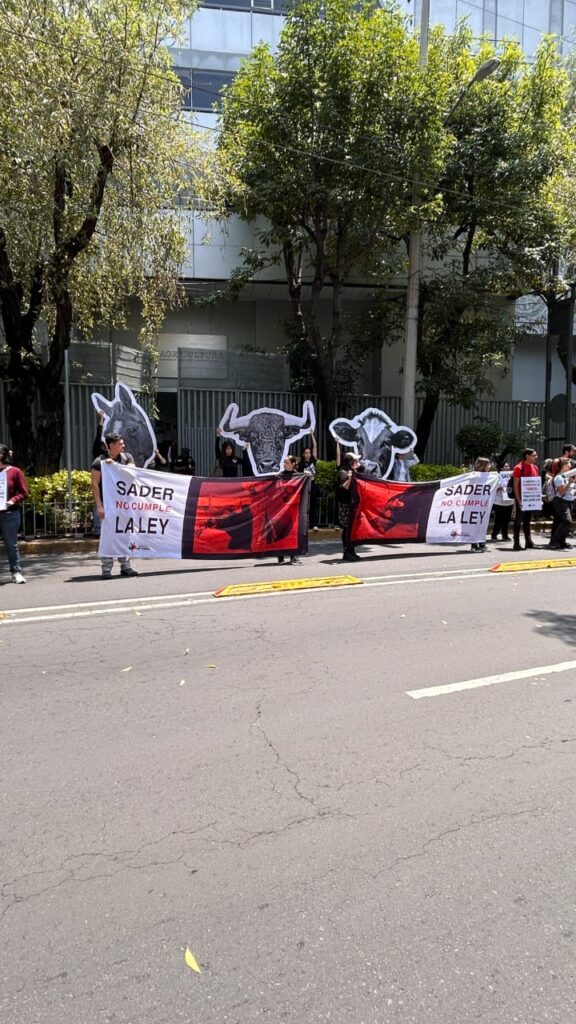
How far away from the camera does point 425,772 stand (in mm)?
3684

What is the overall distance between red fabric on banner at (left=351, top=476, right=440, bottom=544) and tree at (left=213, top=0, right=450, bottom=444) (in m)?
6.43

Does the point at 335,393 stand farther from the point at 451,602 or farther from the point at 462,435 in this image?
the point at 451,602

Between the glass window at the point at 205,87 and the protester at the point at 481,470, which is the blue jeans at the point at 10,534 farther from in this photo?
the glass window at the point at 205,87

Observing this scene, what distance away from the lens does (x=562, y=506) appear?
39.7ft

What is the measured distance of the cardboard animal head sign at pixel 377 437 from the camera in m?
14.5

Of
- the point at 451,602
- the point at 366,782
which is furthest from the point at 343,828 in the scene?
the point at 451,602

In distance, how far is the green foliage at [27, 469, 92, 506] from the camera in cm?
1194

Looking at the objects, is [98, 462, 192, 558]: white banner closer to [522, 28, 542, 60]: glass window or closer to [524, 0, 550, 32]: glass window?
[522, 28, 542, 60]: glass window

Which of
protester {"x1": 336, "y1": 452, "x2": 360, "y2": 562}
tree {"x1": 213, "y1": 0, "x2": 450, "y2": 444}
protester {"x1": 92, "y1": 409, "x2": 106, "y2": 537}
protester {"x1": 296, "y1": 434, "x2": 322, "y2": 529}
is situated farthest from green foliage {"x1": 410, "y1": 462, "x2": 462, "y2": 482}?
protester {"x1": 92, "y1": 409, "x2": 106, "y2": 537}

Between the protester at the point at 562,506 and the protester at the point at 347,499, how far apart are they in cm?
404

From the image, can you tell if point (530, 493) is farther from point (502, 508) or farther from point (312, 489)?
point (312, 489)

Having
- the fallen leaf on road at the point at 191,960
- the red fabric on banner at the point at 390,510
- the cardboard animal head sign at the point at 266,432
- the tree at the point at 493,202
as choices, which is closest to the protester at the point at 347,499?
the red fabric on banner at the point at 390,510

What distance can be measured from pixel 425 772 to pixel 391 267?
15.3 meters

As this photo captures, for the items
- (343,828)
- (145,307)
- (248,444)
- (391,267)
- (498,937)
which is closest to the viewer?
(498,937)
